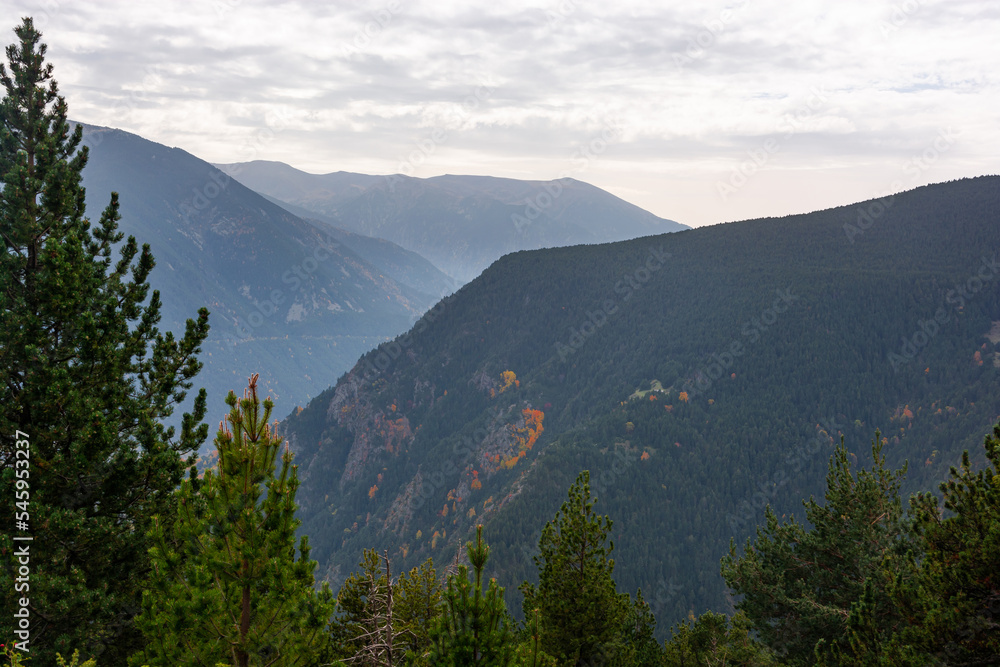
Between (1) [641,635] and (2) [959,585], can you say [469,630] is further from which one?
(1) [641,635]

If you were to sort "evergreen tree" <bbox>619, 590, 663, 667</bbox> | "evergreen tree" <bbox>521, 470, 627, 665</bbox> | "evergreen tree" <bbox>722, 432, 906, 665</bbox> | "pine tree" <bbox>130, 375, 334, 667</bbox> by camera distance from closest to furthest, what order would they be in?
"pine tree" <bbox>130, 375, 334, 667</bbox>
"evergreen tree" <bbox>521, 470, 627, 665</bbox>
"evergreen tree" <bbox>722, 432, 906, 665</bbox>
"evergreen tree" <bbox>619, 590, 663, 667</bbox>

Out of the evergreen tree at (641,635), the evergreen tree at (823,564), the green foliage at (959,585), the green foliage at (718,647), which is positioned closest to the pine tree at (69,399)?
the green foliage at (959,585)

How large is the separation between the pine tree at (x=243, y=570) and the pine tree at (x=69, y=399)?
2964 millimetres

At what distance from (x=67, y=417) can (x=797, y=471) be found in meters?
199

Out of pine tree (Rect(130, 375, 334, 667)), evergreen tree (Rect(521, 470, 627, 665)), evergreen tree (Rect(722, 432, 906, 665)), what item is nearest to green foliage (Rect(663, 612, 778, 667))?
evergreen tree (Rect(722, 432, 906, 665))

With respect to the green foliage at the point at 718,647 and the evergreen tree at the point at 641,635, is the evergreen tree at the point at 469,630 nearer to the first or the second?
the green foliage at the point at 718,647

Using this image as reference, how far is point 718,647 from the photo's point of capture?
83.1 feet

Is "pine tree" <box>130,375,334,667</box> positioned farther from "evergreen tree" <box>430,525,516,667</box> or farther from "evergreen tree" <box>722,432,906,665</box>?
"evergreen tree" <box>722,432,906,665</box>

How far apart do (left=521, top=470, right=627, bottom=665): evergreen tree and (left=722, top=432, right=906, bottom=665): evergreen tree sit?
6860 millimetres

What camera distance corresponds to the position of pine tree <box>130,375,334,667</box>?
27.8 ft

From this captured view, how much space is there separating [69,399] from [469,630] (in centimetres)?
924

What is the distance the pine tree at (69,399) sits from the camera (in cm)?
1055

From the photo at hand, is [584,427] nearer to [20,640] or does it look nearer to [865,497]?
[865,497]

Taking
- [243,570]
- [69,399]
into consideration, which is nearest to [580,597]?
[243,570]
